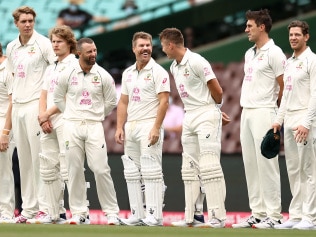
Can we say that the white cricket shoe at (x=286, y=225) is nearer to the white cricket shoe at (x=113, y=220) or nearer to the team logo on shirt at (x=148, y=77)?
the white cricket shoe at (x=113, y=220)

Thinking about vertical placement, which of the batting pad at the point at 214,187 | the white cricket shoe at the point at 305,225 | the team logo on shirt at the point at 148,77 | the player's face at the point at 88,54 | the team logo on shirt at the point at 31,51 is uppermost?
the team logo on shirt at the point at 31,51

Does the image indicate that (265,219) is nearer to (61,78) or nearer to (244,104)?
(244,104)

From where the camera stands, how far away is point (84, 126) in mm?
12977

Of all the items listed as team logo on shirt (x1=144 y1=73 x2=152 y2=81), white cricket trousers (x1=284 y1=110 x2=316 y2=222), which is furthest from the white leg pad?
white cricket trousers (x1=284 y1=110 x2=316 y2=222)

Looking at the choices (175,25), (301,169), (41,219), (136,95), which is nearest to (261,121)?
(301,169)

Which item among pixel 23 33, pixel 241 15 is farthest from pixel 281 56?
pixel 241 15

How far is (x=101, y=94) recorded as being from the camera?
13.1 metres

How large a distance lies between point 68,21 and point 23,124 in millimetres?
7656

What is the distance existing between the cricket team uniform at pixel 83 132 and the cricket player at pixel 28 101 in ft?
1.62

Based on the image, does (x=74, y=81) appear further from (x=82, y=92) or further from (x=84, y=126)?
(x=84, y=126)

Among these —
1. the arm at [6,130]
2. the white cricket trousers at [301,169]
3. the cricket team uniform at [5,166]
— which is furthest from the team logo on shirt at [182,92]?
the cricket team uniform at [5,166]

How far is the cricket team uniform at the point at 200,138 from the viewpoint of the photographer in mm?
12516

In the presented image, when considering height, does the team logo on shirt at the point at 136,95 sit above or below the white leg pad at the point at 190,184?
above

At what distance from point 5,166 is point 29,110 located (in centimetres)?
87
